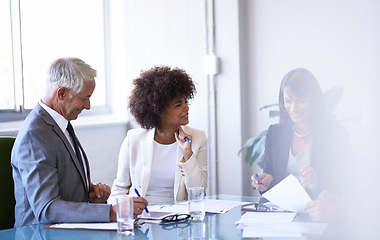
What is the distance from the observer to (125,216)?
1.76 metres

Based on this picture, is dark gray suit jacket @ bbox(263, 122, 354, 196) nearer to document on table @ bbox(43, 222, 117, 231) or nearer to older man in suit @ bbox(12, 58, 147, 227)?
older man in suit @ bbox(12, 58, 147, 227)

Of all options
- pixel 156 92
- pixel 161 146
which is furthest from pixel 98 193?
pixel 156 92

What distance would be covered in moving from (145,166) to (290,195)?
2.99 ft

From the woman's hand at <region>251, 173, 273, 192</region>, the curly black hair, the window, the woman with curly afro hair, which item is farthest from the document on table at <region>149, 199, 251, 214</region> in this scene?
the window

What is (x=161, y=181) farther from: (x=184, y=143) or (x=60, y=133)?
(x=60, y=133)

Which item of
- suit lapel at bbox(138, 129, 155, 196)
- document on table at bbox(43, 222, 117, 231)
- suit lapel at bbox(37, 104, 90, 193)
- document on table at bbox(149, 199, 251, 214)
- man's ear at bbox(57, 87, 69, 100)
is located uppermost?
man's ear at bbox(57, 87, 69, 100)

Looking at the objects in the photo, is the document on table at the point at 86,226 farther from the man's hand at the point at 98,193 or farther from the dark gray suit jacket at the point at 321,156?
the dark gray suit jacket at the point at 321,156

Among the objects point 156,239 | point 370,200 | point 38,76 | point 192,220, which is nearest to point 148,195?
point 192,220

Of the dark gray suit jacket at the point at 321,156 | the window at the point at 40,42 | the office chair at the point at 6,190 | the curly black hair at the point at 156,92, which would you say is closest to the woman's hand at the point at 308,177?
the dark gray suit jacket at the point at 321,156

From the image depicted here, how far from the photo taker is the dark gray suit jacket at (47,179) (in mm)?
1888

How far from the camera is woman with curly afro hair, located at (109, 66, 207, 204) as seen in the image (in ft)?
8.58

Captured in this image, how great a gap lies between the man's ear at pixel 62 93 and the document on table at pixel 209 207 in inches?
24.0

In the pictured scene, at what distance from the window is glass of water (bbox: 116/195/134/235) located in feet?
6.15

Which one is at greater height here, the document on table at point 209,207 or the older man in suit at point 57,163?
the older man in suit at point 57,163
